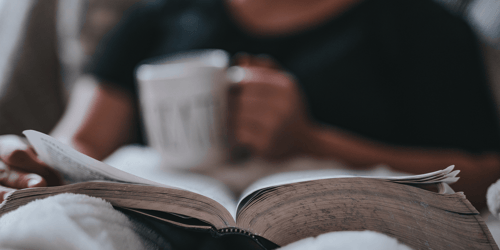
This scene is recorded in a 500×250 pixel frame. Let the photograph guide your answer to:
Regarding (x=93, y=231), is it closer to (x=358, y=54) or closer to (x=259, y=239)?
(x=259, y=239)

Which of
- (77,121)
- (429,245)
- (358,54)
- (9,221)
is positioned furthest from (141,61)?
(429,245)

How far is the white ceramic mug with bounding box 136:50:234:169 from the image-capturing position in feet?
1.46

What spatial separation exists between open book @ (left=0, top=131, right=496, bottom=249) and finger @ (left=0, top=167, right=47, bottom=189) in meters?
0.02

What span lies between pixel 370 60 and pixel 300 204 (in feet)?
2.13

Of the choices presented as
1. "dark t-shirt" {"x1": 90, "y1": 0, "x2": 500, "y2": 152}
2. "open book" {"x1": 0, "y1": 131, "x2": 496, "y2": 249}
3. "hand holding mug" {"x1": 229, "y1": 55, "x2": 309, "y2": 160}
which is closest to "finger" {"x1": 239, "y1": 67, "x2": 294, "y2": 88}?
"hand holding mug" {"x1": 229, "y1": 55, "x2": 309, "y2": 160}

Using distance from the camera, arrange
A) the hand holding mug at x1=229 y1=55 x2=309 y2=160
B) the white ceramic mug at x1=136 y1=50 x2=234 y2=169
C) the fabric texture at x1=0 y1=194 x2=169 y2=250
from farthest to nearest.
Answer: the hand holding mug at x1=229 y1=55 x2=309 y2=160 < the white ceramic mug at x1=136 y1=50 x2=234 y2=169 < the fabric texture at x1=0 y1=194 x2=169 y2=250

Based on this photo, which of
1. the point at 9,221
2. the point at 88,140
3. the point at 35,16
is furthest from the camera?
the point at 35,16

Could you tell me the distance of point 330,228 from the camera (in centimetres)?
21

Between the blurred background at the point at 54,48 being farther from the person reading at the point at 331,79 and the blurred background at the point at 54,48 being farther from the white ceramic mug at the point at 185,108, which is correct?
the white ceramic mug at the point at 185,108

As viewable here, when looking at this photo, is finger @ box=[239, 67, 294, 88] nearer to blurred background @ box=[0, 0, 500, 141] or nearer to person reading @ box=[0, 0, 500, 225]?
person reading @ box=[0, 0, 500, 225]

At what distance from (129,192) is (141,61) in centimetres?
80

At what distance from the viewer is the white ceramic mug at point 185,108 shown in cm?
45

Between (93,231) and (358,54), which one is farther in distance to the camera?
(358,54)

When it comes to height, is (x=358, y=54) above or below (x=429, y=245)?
above
